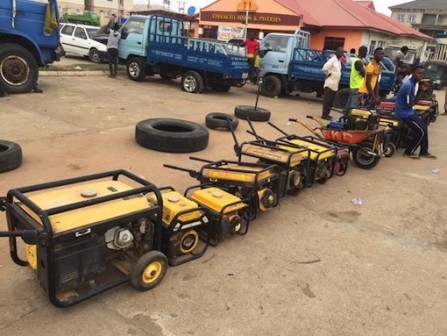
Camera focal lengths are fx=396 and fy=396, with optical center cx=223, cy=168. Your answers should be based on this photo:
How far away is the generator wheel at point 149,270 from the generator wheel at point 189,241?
12.1 inches

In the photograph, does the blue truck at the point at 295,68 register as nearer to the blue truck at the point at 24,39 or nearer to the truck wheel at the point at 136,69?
the truck wheel at the point at 136,69

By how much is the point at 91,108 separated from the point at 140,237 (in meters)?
6.36

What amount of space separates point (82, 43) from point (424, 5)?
64838 mm

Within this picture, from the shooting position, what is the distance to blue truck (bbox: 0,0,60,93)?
27.7 ft

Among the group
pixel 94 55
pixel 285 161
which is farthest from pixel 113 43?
pixel 285 161

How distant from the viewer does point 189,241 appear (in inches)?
132

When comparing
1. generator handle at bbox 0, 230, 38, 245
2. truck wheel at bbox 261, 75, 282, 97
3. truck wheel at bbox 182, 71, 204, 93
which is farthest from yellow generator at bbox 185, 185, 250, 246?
truck wheel at bbox 261, 75, 282, 97

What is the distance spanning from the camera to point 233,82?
491 inches

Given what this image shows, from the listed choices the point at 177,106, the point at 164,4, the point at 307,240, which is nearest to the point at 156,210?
the point at 307,240

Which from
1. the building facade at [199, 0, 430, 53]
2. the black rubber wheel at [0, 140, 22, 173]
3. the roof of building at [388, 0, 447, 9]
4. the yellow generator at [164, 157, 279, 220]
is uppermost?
the roof of building at [388, 0, 447, 9]

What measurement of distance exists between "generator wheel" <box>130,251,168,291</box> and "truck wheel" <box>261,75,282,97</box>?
11.1 m

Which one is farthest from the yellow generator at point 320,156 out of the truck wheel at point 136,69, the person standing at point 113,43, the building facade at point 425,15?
the building facade at point 425,15

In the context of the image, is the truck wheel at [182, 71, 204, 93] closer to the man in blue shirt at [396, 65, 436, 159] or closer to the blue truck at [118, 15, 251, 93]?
the blue truck at [118, 15, 251, 93]

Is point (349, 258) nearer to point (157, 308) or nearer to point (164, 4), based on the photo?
point (157, 308)
